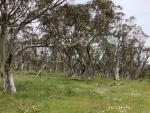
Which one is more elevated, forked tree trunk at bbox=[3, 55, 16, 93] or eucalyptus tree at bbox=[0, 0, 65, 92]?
eucalyptus tree at bbox=[0, 0, 65, 92]

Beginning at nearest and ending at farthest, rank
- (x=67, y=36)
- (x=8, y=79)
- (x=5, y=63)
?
(x=5, y=63), (x=8, y=79), (x=67, y=36)

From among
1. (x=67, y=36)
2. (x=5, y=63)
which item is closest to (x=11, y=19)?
(x=5, y=63)

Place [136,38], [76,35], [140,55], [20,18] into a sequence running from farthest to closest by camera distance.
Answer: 1. [140,55]
2. [136,38]
3. [76,35]
4. [20,18]

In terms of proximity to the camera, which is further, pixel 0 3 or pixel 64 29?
pixel 64 29

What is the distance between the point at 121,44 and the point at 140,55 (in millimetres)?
17832

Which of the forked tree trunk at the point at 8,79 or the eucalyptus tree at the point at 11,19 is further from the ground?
the eucalyptus tree at the point at 11,19

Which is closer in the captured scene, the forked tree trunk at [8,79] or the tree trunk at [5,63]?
the tree trunk at [5,63]

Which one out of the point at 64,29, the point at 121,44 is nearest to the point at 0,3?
the point at 64,29

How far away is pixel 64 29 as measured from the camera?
169ft

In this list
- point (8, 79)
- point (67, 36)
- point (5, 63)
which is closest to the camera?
point (5, 63)

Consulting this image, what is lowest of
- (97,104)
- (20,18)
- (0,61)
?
(97,104)

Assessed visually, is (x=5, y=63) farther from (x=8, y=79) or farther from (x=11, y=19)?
(x=11, y=19)

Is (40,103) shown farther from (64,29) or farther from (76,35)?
(64,29)

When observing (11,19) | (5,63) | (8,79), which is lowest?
(8,79)
